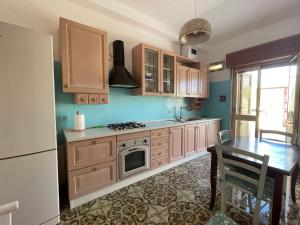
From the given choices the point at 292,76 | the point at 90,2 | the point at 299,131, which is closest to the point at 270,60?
the point at 292,76

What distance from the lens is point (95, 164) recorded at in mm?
1942

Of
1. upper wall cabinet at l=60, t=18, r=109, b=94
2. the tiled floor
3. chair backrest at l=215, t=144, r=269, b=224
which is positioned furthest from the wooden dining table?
upper wall cabinet at l=60, t=18, r=109, b=94

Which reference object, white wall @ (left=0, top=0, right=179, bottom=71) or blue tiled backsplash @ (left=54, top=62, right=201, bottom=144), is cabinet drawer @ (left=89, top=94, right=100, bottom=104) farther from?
white wall @ (left=0, top=0, right=179, bottom=71)

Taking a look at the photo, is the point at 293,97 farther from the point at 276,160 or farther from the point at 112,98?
the point at 112,98

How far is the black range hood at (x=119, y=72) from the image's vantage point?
234 centimetres

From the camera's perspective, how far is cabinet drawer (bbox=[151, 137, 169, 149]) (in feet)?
8.39

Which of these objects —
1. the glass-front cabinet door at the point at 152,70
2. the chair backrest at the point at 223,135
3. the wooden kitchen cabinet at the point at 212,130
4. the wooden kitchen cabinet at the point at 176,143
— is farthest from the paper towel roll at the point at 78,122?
the wooden kitchen cabinet at the point at 212,130

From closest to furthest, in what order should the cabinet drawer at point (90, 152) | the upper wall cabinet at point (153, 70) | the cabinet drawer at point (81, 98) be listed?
the cabinet drawer at point (90, 152) < the cabinet drawer at point (81, 98) < the upper wall cabinet at point (153, 70)

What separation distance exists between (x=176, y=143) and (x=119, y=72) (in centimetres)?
166

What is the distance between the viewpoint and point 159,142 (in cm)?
264

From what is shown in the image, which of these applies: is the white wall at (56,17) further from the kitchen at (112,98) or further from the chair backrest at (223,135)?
the chair backrest at (223,135)

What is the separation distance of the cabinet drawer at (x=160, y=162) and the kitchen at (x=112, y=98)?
0.02 metres

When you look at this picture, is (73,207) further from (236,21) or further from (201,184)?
(236,21)

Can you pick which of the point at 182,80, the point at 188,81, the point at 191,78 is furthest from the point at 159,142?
the point at 191,78
